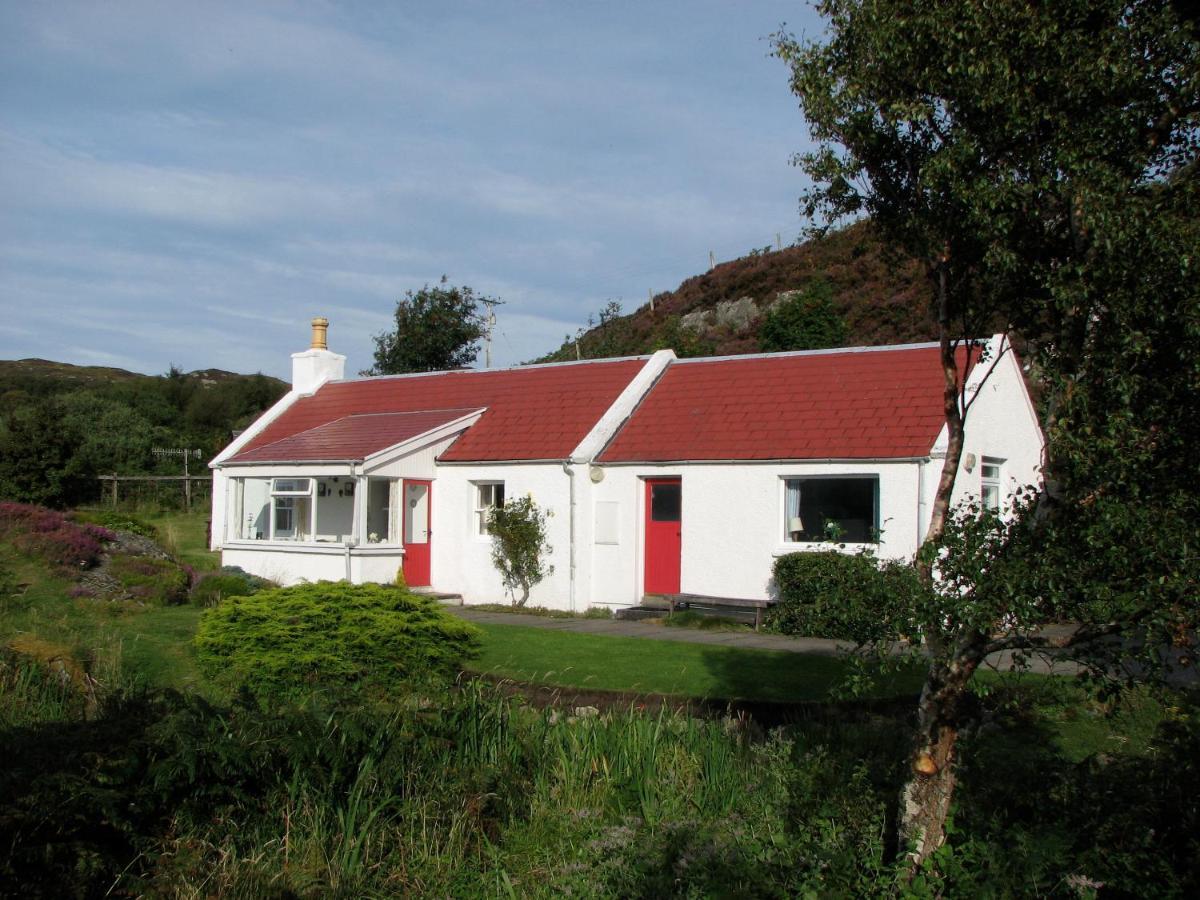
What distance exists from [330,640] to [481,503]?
12.4m

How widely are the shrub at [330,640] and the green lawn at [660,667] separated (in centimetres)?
90

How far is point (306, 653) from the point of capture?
9.84 meters

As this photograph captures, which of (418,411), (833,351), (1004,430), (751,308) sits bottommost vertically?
(1004,430)

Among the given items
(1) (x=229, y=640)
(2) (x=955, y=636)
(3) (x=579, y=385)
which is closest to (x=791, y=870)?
(2) (x=955, y=636)

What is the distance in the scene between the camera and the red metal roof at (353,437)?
2169 cm

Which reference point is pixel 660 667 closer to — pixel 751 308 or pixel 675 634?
pixel 675 634

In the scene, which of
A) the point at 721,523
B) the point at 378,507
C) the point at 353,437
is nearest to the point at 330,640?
the point at 721,523

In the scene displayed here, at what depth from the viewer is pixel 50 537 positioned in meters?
Answer: 16.7

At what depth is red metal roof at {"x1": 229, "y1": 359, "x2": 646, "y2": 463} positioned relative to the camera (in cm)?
Result: 2188

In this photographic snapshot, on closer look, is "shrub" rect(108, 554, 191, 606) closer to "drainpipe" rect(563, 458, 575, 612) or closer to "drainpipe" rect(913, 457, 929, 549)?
"drainpipe" rect(563, 458, 575, 612)

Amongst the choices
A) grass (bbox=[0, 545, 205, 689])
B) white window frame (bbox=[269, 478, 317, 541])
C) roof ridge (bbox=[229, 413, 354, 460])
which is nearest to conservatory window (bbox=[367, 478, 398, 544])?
white window frame (bbox=[269, 478, 317, 541])

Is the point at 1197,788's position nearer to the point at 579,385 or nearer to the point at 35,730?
the point at 35,730

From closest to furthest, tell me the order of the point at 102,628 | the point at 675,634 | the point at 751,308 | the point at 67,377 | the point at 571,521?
the point at 102,628, the point at 675,634, the point at 571,521, the point at 751,308, the point at 67,377

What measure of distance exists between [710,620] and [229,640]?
977cm
